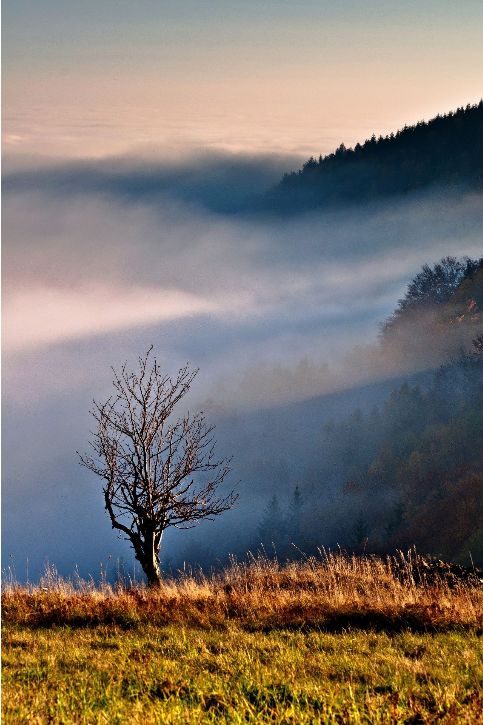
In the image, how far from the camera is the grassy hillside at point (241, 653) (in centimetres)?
632

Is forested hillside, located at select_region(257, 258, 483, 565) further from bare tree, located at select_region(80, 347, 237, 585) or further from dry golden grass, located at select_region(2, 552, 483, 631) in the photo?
dry golden grass, located at select_region(2, 552, 483, 631)

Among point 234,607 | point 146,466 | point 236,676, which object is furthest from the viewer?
point 146,466

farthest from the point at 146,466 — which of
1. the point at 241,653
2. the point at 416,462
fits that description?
the point at 416,462

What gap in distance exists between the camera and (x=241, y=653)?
8922mm

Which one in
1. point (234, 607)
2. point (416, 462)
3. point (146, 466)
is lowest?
point (416, 462)

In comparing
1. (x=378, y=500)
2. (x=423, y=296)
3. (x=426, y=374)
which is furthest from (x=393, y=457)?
(x=423, y=296)

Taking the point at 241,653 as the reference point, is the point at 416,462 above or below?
below

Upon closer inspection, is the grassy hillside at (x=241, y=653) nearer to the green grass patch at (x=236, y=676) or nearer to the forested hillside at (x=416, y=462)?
the green grass patch at (x=236, y=676)

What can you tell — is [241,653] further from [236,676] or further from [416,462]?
[416,462]

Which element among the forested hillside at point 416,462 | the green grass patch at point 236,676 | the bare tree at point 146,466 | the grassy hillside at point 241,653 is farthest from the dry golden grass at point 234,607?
the forested hillside at point 416,462

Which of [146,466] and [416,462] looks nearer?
[146,466]

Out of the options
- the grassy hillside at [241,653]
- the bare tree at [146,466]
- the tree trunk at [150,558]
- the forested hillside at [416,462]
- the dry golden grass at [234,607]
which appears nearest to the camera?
the grassy hillside at [241,653]

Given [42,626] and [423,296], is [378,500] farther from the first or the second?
[42,626]

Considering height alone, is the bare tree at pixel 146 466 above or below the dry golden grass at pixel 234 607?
above
